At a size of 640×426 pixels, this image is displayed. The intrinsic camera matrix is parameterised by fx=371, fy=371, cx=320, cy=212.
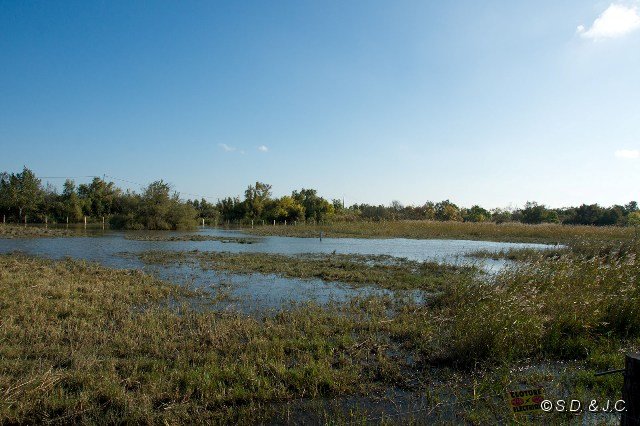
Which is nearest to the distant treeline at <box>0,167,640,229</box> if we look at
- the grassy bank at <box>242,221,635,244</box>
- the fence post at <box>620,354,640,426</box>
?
the grassy bank at <box>242,221,635,244</box>

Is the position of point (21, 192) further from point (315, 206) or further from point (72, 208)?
point (315, 206)

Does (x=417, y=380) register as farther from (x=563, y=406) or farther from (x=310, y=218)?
(x=310, y=218)

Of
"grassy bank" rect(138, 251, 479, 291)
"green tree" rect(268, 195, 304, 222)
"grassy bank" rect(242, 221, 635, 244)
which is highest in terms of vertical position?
"green tree" rect(268, 195, 304, 222)

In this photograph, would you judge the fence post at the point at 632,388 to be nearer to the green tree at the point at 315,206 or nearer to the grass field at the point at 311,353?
the grass field at the point at 311,353

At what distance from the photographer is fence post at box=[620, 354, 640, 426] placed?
8.77 feet

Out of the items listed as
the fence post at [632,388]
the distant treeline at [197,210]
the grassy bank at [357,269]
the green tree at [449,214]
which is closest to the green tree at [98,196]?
the distant treeline at [197,210]

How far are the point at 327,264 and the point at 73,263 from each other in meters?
11.3

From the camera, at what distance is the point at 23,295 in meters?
9.17

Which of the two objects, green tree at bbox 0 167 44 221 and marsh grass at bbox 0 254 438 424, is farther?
green tree at bbox 0 167 44 221

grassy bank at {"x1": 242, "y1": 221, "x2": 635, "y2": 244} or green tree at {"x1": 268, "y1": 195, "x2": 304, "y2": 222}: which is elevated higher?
green tree at {"x1": 268, "y1": 195, "x2": 304, "y2": 222}

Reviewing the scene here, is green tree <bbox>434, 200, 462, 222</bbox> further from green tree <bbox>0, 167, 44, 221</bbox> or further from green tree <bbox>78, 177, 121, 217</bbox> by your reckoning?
green tree <bbox>0, 167, 44, 221</bbox>

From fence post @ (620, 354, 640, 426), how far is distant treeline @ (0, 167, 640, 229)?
193ft

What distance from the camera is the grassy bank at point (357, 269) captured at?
45.1 feet

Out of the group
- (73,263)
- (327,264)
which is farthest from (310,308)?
(73,263)
